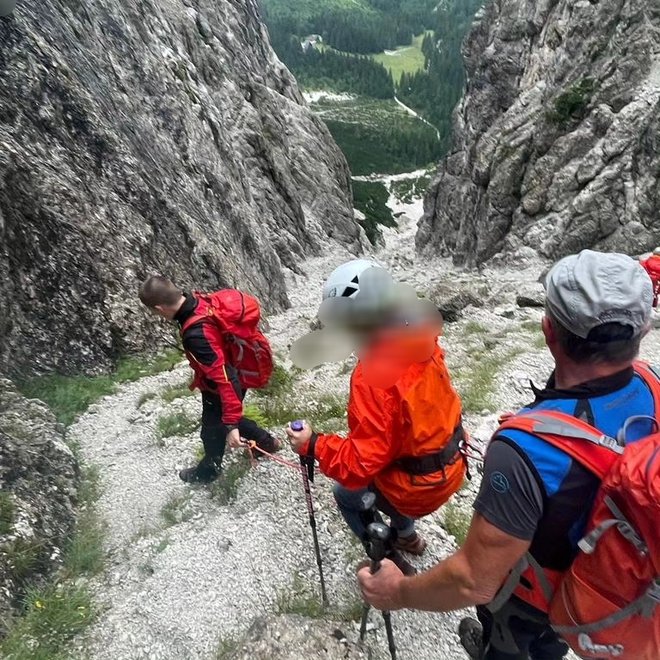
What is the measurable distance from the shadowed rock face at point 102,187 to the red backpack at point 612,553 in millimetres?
10573

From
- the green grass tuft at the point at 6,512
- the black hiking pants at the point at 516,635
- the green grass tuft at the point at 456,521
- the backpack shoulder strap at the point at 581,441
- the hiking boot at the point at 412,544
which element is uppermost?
the backpack shoulder strap at the point at 581,441

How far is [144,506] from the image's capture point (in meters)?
7.36

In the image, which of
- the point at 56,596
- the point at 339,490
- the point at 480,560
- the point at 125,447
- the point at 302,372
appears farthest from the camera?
the point at 302,372

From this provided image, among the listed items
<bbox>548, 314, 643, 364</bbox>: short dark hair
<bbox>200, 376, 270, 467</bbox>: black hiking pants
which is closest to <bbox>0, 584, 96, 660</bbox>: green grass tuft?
<bbox>200, 376, 270, 467</bbox>: black hiking pants

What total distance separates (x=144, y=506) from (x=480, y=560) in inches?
234

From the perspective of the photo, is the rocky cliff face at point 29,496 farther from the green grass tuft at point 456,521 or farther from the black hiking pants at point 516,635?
the green grass tuft at point 456,521

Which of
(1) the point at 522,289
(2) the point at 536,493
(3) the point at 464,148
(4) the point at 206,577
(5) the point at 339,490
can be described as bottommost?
(3) the point at 464,148

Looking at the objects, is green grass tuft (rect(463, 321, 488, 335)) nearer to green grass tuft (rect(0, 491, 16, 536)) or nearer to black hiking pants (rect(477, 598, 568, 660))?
black hiking pants (rect(477, 598, 568, 660))

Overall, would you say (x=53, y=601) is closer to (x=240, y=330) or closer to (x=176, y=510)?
(x=176, y=510)

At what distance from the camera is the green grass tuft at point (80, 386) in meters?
10.2

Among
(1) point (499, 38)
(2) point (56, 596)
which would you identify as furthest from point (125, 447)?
(1) point (499, 38)

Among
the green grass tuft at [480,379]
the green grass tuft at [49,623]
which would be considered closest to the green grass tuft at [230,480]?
the green grass tuft at [49,623]

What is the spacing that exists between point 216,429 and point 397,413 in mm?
4054

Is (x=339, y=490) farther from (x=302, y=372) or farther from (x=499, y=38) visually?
(x=499, y=38)
